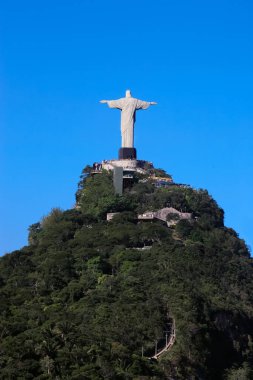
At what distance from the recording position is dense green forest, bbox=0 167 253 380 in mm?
47344

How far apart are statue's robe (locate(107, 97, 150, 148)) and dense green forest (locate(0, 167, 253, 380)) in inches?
103

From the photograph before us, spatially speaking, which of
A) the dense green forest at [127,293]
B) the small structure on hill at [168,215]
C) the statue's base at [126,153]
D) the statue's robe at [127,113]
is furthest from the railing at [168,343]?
the statue's robe at [127,113]

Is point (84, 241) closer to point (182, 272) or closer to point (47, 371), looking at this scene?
point (182, 272)

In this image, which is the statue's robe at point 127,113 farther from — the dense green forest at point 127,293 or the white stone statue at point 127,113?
the dense green forest at point 127,293

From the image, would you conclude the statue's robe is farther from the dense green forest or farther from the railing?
the railing

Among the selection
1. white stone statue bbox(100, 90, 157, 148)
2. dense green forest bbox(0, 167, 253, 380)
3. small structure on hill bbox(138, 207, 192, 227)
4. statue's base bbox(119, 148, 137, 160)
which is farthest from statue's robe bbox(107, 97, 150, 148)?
small structure on hill bbox(138, 207, 192, 227)

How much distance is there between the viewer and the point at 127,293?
177ft

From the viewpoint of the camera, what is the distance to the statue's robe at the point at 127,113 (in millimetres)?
73062

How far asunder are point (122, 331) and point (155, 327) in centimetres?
163

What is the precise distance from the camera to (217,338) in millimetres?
54594

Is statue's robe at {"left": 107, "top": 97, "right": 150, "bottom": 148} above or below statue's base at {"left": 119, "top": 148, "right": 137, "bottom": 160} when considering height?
above

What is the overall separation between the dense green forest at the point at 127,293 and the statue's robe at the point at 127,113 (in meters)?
2.62

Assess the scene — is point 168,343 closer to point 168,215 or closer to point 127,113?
point 168,215

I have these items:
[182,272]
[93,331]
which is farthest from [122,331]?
[182,272]
